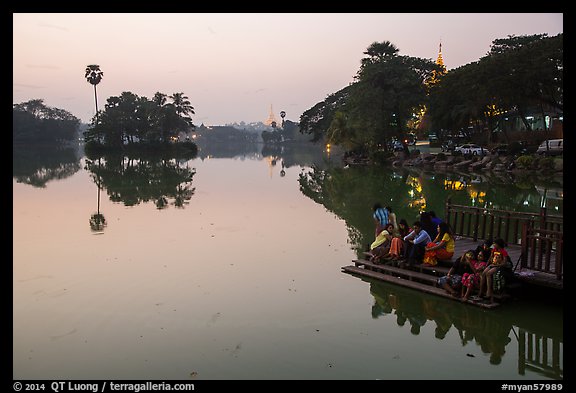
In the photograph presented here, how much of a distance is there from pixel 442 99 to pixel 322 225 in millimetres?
46177

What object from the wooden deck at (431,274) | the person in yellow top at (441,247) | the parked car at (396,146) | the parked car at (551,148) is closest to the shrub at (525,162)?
the parked car at (551,148)

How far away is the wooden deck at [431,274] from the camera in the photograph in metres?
10.0

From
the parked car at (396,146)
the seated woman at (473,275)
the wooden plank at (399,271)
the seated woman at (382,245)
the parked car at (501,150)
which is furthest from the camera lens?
the parked car at (396,146)

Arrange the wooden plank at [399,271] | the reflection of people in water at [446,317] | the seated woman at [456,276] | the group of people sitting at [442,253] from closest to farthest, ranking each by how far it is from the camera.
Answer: the reflection of people in water at [446,317] < the group of people sitting at [442,253] < the seated woman at [456,276] < the wooden plank at [399,271]

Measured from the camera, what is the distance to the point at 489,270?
9.94 m

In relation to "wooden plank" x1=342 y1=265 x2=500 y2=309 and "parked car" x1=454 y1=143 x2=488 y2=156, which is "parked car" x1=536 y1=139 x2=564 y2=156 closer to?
"parked car" x1=454 y1=143 x2=488 y2=156

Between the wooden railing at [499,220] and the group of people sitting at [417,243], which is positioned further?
the wooden railing at [499,220]

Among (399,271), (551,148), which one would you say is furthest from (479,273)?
(551,148)

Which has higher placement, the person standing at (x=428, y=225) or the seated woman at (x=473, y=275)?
the person standing at (x=428, y=225)

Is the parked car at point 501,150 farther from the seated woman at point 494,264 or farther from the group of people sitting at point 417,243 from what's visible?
the seated woman at point 494,264

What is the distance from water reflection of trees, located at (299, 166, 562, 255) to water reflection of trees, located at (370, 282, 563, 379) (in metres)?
4.55

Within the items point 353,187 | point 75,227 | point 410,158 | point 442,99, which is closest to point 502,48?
point 442,99

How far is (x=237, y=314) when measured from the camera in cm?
978

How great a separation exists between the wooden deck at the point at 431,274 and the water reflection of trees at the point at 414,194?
254 centimetres
